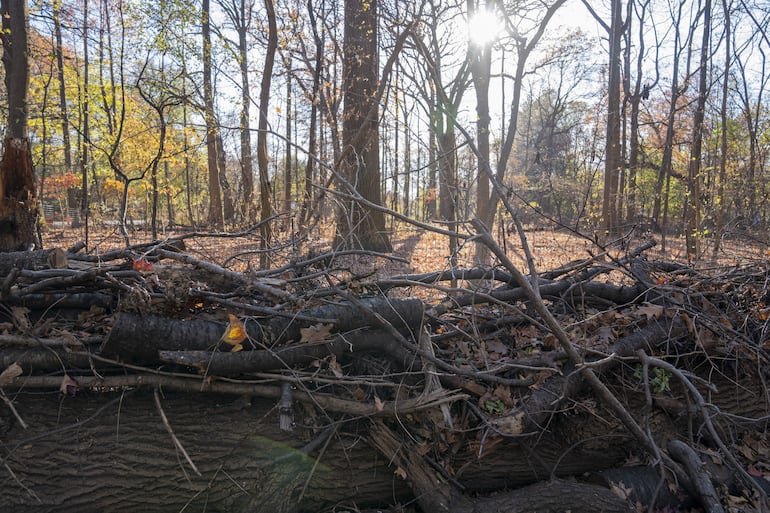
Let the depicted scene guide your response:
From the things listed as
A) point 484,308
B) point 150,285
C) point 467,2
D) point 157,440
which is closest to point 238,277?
point 150,285

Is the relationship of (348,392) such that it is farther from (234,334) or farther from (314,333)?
(234,334)

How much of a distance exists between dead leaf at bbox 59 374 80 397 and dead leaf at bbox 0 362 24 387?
21 cm

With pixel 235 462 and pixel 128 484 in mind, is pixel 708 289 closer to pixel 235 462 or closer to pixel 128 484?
pixel 235 462

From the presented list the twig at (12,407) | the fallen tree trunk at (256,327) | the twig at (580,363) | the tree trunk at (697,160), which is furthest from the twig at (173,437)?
the tree trunk at (697,160)

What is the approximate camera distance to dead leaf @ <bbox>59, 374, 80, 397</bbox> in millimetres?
2377

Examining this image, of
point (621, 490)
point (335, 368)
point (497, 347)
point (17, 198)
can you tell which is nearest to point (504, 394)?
point (497, 347)

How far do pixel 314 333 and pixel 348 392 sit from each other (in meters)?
0.43

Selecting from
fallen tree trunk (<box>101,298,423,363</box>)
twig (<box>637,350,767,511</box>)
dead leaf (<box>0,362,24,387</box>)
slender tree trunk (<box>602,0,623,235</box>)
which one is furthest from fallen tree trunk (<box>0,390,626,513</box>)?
slender tree trunk (<box>602,0,623,235</box>)

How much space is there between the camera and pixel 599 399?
9.48 feet

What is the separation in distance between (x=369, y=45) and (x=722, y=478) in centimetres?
911

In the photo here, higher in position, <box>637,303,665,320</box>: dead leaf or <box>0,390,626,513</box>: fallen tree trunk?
<box>637,303,665,320</box>: dead leaf

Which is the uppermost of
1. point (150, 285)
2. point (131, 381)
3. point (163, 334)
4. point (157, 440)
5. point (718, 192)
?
point (718, 192)

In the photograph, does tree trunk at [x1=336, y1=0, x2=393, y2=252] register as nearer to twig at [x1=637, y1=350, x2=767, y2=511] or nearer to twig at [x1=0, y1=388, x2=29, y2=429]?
twig at [x1=637, y1=350, x2=767, y2=511]

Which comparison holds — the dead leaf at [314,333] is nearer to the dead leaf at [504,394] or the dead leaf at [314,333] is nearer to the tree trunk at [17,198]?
the dead leaf at [504,394]
